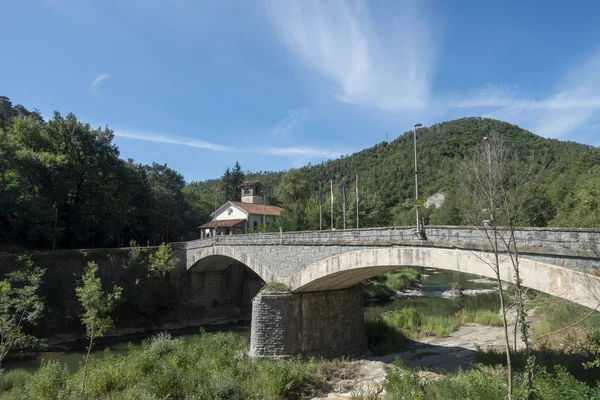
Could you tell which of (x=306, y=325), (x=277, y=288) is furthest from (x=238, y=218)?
(x=306, y=325)

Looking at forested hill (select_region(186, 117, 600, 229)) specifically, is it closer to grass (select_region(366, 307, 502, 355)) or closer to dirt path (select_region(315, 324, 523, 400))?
grass (select_region(366, 307, 502, 355))

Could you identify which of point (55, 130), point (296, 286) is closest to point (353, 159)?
point (55, 130)

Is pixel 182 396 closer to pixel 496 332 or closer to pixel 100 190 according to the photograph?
pixel 496 332

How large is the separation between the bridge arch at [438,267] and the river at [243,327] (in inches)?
366

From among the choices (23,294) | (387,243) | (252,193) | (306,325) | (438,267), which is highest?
(252,193)

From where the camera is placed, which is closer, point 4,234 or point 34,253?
point 34,253

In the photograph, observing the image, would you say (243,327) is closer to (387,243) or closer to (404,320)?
(404,320)

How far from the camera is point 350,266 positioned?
634 inches

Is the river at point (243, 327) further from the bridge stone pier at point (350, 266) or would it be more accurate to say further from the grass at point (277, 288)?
the bridge stone pier at point (350, 266)

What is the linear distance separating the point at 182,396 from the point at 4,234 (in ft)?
90.2

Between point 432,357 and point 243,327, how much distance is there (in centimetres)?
1749

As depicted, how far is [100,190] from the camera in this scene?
38125 millimetres

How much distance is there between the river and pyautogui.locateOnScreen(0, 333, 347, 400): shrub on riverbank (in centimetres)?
309

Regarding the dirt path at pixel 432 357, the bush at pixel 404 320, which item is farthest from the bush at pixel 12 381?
the bush at pixel 404 320
